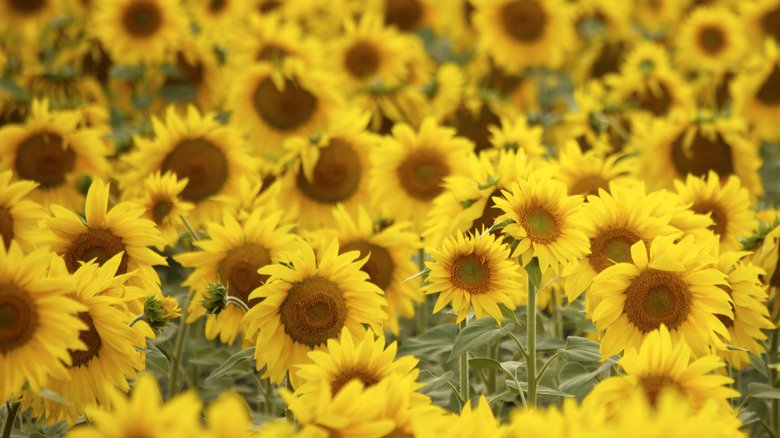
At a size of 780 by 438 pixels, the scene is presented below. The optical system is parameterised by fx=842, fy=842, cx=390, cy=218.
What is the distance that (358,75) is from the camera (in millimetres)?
4918

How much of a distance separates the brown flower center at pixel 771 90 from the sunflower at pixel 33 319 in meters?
3.99

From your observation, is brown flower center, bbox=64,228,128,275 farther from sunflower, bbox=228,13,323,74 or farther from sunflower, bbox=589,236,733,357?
sunflower, bbox=228,13,323,74

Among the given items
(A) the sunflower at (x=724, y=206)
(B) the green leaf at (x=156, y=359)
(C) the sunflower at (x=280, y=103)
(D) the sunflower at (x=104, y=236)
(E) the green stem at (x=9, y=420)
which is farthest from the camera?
(C) the sunflower at (x=280, y=103)

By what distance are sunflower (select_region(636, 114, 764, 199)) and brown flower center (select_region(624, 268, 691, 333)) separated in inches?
69.5

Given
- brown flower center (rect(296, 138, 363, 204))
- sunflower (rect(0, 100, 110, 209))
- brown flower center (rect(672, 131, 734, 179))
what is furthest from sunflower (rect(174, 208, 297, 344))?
brown flower center (rect(672, 131, 734, 179))

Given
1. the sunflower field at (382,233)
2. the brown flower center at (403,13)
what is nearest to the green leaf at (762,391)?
the sunflower field at (382,233)

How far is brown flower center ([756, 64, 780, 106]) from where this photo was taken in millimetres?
4507

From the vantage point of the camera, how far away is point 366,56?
193 inches

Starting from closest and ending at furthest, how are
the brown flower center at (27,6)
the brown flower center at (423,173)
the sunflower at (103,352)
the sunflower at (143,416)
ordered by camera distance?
the sunflower at (143,416)
the sunflower at (103,352)
the brown flower center at (423,173)
the brown flower center at (27,6)

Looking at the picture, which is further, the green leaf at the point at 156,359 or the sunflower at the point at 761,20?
the sunflower at the point at 761,20

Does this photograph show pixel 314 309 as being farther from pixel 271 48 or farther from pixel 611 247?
pixel 271 48

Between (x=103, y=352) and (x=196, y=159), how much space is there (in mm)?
1477

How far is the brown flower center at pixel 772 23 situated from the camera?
5.59 meters

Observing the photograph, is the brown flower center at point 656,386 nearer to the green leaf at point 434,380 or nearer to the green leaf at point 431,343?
the green leaf at point 434,380
